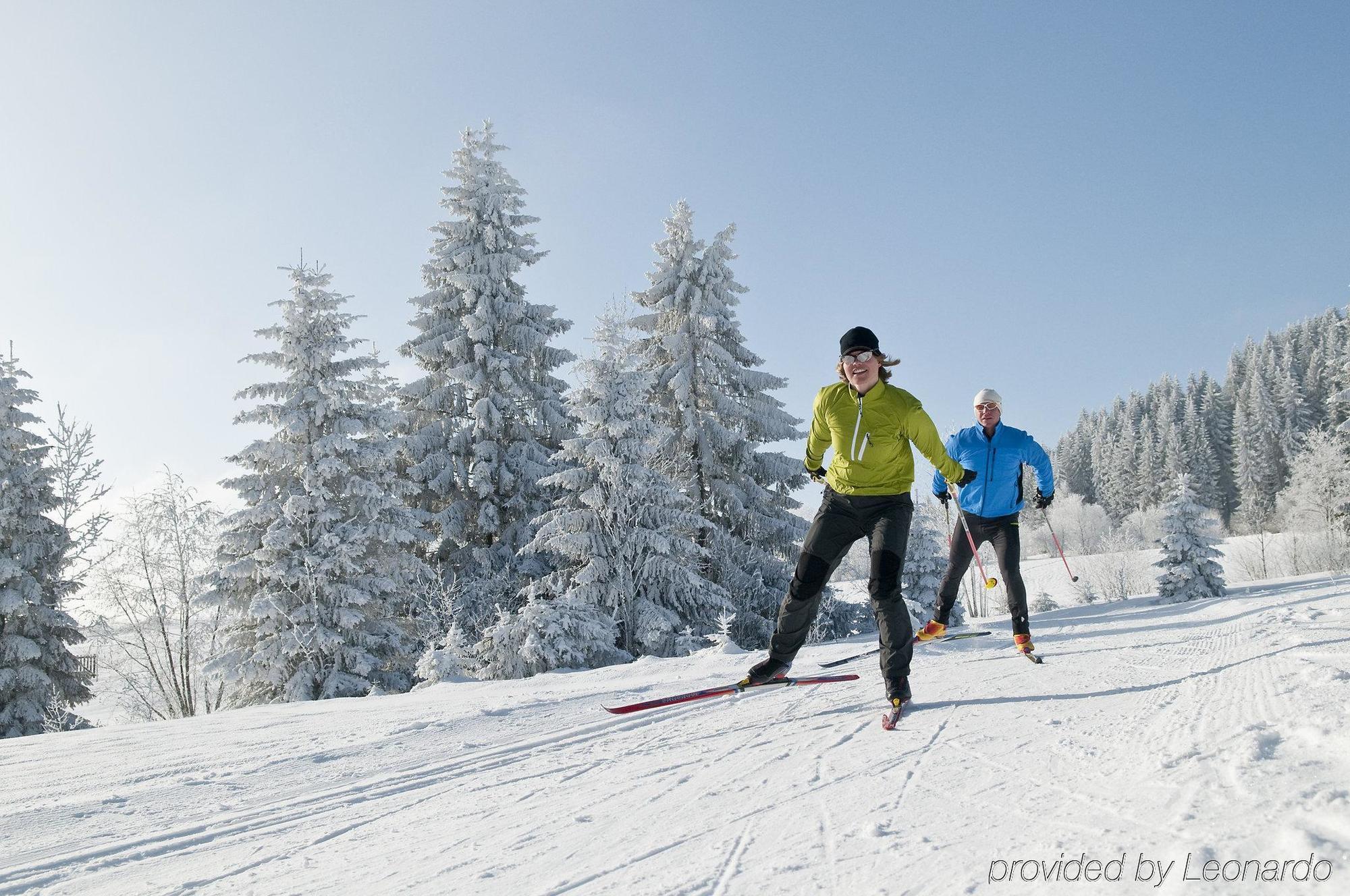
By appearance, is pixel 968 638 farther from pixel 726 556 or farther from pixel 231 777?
pixel 726 556

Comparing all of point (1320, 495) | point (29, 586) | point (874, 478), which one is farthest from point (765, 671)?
point (1320, 495)

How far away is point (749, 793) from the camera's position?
8.17 feet

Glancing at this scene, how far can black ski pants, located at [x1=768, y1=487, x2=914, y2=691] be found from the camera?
379 centimetres

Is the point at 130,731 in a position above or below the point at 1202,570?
above

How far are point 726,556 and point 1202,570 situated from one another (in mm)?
20851

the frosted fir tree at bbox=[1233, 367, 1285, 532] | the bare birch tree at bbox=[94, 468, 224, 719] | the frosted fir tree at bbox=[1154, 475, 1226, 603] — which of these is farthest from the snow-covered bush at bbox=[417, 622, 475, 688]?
the frosted fir tree at bbox=[1233, 367, 1285, 532]

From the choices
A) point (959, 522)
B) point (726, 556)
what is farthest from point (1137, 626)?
point (726, 556)

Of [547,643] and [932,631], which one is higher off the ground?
[932,631]

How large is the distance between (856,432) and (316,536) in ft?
43.8

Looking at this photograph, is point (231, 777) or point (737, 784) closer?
point (737, 784)

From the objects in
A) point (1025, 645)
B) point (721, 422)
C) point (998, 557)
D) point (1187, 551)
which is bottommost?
point (1187, 551)

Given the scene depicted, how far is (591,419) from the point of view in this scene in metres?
14.3

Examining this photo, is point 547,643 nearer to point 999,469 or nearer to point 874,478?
point 999,469

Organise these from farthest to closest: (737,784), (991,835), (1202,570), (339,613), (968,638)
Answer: (1202,570)
(339,613)
(968,638)
(737,784)
(991,835)
